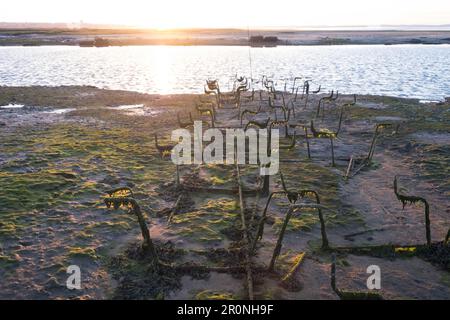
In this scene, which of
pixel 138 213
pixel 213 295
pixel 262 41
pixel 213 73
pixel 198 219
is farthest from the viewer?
pixel 262 41

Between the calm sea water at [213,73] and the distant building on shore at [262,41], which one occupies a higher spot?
the distant building on shore at [262,41]

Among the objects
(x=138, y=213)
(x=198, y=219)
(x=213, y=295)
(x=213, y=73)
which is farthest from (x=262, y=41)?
(x=213, y=295)

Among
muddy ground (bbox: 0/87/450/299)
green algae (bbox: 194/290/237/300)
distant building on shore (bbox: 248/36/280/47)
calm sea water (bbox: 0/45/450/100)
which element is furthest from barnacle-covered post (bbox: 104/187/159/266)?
distant building on shore (bbox: 248/36/280/47)

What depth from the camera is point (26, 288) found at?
6.67m

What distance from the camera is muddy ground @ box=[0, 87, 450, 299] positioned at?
22.3 feet

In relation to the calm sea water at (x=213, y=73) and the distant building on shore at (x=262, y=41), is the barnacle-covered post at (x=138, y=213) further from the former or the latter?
the distant building on shore at (x=262, y=41)

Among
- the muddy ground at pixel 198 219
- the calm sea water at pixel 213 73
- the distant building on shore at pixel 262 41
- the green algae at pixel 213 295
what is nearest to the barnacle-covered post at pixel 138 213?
the muddy ground at pixel 198 219

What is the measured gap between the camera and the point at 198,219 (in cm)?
922

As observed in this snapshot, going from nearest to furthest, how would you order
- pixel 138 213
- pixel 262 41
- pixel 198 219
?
pixel 138 213, pixel 198 219, pixel 262 41

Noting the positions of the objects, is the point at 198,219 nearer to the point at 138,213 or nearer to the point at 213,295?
the point at 138,213

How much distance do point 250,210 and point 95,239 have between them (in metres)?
3.59

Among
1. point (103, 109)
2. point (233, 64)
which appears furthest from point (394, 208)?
point (233, 64)

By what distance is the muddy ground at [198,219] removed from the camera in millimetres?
6809
